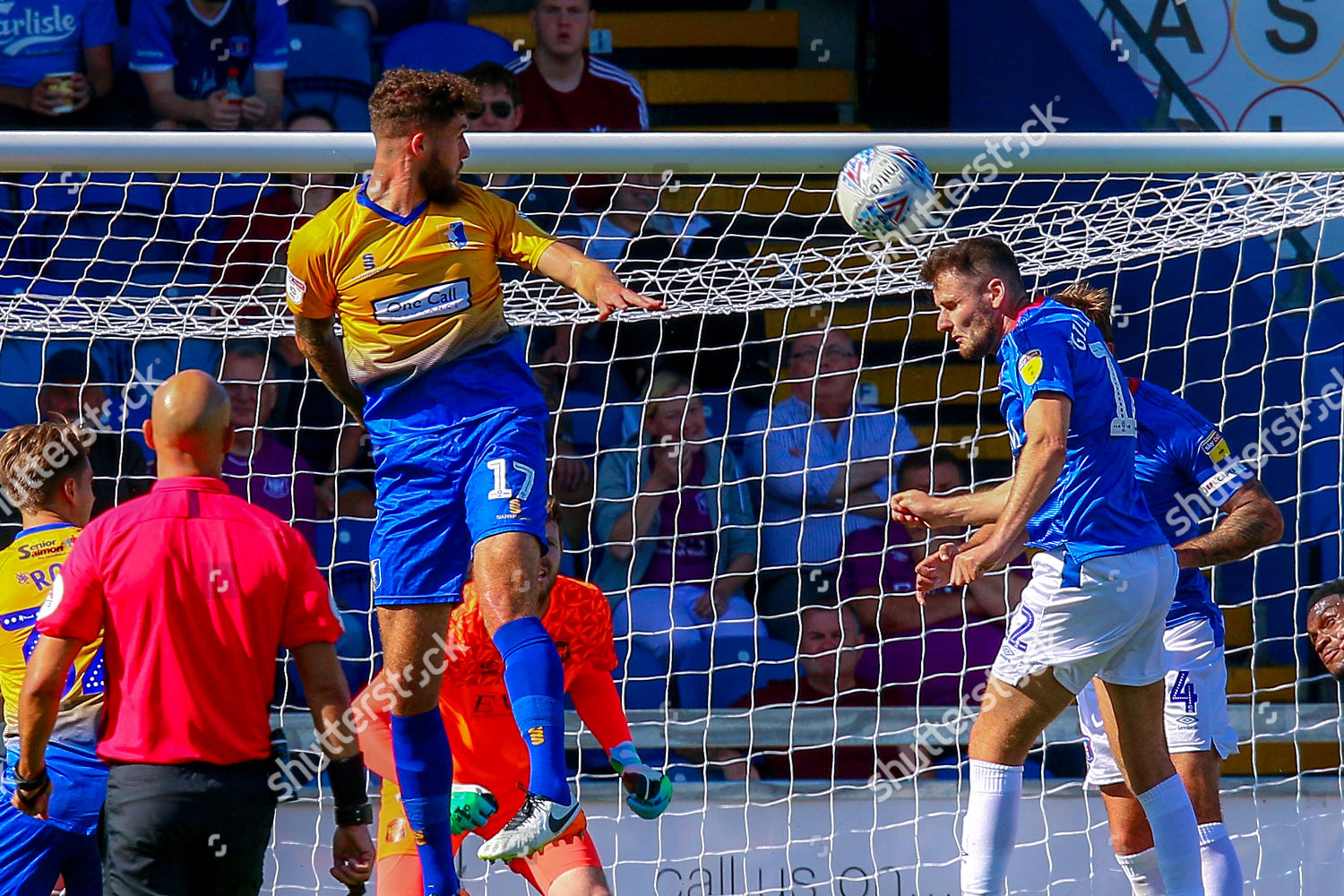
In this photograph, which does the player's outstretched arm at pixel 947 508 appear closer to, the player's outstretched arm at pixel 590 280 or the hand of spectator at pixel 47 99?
the player's outstretched arm at pixel 590 280

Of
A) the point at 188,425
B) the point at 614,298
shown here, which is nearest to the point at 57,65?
the point at 188,425

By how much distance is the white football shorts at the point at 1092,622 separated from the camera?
12.3 ft

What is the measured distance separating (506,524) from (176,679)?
3.03ft

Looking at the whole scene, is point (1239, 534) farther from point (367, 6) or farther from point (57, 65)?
point (57, 65)

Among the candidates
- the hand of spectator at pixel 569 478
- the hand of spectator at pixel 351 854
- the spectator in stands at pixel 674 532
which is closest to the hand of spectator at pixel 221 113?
the hand of spectator at pixel 569 478

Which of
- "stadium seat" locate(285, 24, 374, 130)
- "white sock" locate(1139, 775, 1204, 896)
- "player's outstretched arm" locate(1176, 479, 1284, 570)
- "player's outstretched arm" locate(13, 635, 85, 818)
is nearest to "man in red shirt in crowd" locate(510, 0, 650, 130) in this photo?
"stadium seat" locate(285, 24, 374, 130)

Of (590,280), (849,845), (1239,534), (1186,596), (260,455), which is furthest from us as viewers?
(260,455)

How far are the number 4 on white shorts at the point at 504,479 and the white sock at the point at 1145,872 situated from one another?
2503mm

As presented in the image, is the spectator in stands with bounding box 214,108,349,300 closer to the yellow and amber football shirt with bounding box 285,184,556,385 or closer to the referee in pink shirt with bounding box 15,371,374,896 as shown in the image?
the yellow and amber football shirt with bounding box 285,184,556,385

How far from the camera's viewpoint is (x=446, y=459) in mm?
3582

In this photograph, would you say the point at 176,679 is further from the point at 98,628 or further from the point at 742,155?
the point at 742,155

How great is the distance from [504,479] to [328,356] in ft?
2.51

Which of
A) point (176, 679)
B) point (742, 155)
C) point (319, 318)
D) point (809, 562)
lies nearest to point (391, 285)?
point (319, 318)

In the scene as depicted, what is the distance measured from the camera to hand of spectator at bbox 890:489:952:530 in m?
3.83
